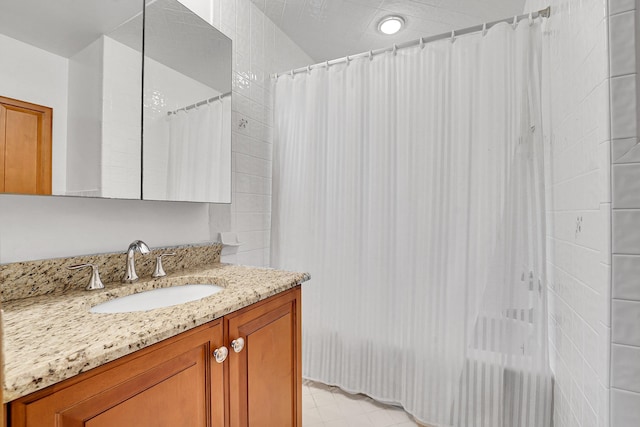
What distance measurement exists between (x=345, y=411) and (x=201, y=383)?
1156 mm

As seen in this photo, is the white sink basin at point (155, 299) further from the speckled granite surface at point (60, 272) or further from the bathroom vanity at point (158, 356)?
the speckled granite surface at point (60, 272)

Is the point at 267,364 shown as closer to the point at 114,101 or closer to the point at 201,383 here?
the point at 201,383

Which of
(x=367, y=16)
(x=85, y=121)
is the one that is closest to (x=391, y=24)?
(x=367, y=16)

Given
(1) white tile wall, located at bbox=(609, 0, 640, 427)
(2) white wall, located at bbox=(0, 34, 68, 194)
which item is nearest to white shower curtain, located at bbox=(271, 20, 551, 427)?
(1) white tile wall, located at bbox=(609, 0, 640, 427)

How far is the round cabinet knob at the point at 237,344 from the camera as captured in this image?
907 mm

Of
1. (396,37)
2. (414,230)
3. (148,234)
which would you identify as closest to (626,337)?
(414,230)

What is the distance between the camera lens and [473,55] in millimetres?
1505

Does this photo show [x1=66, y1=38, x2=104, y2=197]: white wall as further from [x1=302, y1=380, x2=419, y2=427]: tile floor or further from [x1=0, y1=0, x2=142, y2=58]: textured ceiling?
[x1=302, y1=380, x2=419, y2=427]: tile floor

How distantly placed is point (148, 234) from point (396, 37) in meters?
2.06

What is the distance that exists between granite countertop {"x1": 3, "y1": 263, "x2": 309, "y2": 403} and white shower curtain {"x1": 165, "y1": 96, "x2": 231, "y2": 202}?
471mm

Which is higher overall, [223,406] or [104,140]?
[104,140]

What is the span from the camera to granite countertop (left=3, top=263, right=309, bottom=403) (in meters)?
0.54

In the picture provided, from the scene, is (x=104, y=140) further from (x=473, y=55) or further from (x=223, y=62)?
(x=473, y=55)

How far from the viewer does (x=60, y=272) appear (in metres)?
0.99
